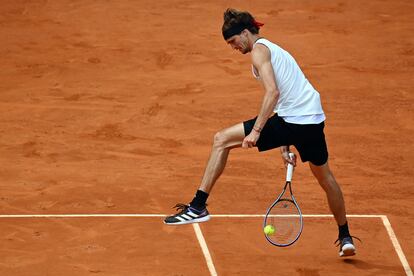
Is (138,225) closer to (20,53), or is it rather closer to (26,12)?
(20,53)

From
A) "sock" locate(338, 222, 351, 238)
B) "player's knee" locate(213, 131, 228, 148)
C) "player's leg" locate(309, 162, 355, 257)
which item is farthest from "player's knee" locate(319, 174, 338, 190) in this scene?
"player's knee" locate(213, 131, 228, 148)

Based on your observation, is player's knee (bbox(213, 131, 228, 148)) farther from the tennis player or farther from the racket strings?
the racket strings

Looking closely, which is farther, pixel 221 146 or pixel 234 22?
pixel 221 146

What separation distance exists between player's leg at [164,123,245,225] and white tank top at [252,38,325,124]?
0.45 meters

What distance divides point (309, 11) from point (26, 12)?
16.9 ft

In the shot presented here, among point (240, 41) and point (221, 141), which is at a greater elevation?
point (240, 41)

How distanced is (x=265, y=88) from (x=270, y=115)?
250 mm

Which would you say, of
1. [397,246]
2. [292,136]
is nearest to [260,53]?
[292,136]

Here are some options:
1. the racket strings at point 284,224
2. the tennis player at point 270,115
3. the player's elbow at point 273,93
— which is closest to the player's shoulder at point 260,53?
the tennis player at point 270,115

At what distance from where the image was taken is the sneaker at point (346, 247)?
10.3m

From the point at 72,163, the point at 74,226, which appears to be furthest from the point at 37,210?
the point at 72,163

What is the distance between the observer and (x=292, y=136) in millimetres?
9766

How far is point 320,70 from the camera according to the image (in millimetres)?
16766

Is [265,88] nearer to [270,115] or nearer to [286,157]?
[270,115]
